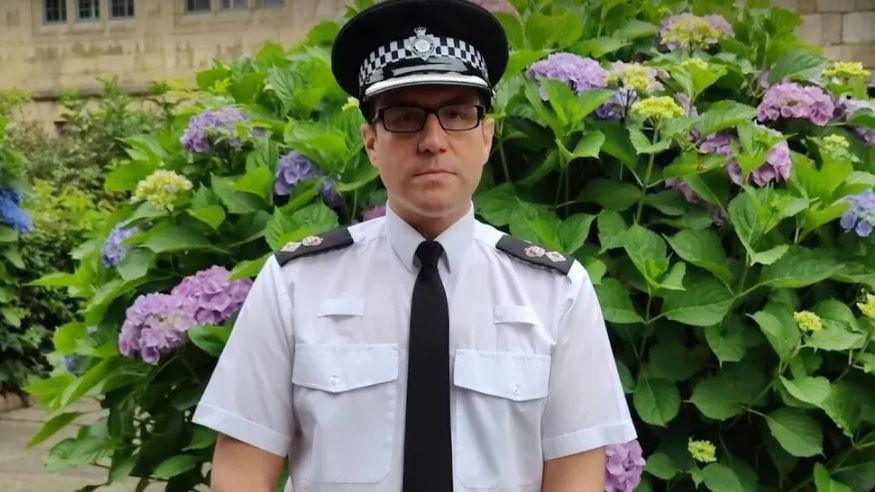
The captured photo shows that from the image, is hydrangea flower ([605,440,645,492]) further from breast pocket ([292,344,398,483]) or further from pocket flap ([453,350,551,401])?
breast pocket ([292,344,398,483])

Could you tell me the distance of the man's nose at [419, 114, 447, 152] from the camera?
1.45m

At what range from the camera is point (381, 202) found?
2.41m

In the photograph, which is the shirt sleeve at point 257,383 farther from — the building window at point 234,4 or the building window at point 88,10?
the building window at point 88,10

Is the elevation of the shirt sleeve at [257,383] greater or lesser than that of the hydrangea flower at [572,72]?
lesser

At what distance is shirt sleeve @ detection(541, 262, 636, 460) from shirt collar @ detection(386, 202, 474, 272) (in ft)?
0.66

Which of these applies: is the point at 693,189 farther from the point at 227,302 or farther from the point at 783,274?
the point at 227,302

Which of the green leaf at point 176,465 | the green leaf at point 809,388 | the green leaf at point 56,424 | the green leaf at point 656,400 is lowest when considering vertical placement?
the green leaf at point 56,424

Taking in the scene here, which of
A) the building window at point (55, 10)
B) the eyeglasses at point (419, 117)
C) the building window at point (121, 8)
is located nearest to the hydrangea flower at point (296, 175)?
the eyeglasses at point (419, 117)

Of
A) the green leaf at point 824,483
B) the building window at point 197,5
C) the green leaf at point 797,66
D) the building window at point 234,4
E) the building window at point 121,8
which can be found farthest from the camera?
the building window at point 121,8

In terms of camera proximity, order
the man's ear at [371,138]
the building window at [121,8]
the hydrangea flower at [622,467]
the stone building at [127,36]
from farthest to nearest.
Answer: the building window at [121,8] < the stone building at [127,36] < the hydrangea flower at [622,467] < the man's ear at [371,138]

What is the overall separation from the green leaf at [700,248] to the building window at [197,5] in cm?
1833

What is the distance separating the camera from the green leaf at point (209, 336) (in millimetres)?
2168

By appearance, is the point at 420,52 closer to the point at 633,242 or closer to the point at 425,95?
the point at 425,95

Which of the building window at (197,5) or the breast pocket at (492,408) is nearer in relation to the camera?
the breast pocket at (492,408)
